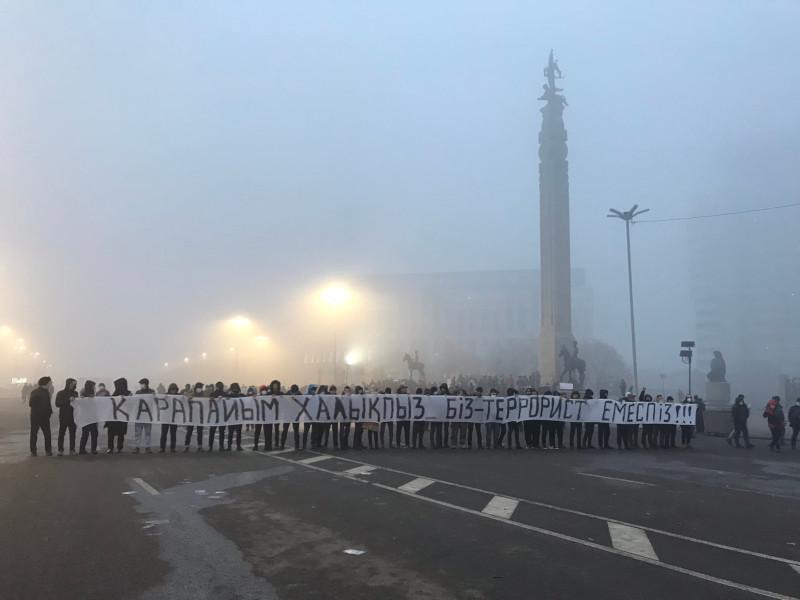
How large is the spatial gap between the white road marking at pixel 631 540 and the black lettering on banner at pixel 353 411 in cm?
1015

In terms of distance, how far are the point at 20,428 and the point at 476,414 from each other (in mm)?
18747

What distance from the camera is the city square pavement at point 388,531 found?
19.0 ft

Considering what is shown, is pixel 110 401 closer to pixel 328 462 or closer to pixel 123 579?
pixel 328 462

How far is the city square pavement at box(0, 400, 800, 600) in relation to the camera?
580cm

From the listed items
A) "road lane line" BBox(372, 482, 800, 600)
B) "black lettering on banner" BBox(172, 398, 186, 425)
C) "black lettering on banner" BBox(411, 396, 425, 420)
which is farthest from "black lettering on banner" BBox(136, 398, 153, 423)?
"road lane line" BBox(372, 482, 800, 600)

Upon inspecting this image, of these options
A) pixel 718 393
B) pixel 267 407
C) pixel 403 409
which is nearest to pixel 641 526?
pixel 403 409

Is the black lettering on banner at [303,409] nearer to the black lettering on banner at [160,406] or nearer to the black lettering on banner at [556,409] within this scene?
the black lettering on banner at [160,406]

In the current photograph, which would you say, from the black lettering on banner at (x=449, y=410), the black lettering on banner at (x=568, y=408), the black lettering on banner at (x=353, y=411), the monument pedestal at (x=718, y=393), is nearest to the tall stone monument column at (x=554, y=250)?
the monument pedestal at (x=718, y=393)

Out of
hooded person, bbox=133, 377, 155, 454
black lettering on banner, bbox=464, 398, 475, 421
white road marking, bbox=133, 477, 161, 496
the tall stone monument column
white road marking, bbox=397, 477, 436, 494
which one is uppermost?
the tall stone monument column

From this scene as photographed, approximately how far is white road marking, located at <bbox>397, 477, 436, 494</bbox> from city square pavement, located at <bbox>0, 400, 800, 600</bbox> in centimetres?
7

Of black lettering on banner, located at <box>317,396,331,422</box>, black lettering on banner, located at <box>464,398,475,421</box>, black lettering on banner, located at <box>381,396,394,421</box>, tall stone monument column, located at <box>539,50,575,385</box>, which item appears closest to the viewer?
black lettering on banner, located at <box>317,396,331,422</box>

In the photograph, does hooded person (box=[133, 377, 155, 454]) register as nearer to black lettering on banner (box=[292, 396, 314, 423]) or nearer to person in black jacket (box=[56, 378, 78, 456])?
person in black jacket (box=[56, 378, 78, 456])

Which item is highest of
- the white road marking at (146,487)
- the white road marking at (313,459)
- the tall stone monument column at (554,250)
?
the tall stone monument column at (554,250)

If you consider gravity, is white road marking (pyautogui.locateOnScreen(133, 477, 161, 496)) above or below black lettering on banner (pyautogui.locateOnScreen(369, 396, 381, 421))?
Answer: below
